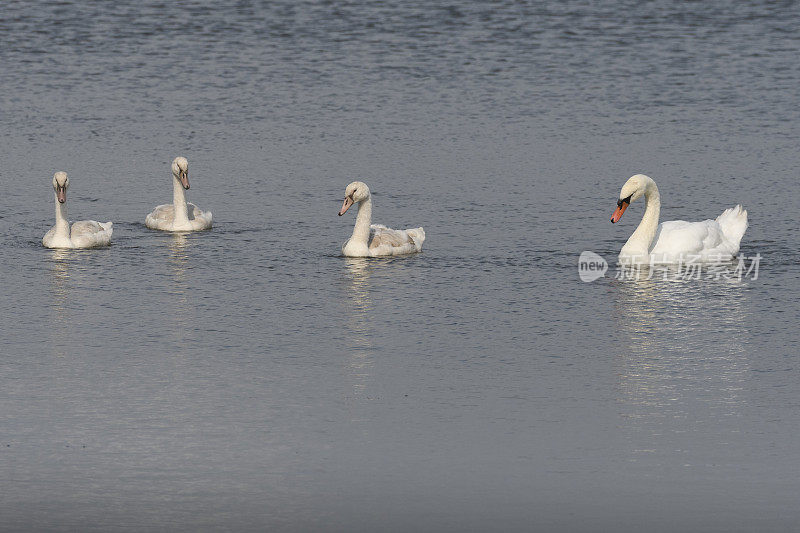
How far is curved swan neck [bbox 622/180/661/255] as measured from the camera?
492 inches

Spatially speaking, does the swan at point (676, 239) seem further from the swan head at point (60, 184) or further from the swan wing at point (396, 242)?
the swan head at point (60, 184)

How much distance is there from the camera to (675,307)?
1096 cm

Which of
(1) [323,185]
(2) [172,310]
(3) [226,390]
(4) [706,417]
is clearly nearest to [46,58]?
(1) [323,185]

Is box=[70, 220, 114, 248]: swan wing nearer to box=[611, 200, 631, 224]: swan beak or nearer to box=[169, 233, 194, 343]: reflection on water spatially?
box=[169, 233, 194, 343]: reflection on water

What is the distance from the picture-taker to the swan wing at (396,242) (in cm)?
1280

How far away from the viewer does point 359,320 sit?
34.7 feet

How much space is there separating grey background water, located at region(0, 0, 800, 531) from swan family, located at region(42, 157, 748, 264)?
0.20m

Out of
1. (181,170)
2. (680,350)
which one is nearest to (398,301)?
(680,350)

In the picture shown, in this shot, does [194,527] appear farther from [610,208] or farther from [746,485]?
[610,208]

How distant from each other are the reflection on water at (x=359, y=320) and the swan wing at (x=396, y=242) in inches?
6.2

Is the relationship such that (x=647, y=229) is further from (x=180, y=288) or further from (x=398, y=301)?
(x=180, y=288)

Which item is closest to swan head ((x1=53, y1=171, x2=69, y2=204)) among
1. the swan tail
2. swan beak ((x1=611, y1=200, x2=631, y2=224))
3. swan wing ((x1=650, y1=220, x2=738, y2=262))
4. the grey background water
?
the grey background water

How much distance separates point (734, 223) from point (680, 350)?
3.69 m

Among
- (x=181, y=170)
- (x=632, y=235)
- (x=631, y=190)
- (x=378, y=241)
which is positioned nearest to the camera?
(x=632, y=235)
